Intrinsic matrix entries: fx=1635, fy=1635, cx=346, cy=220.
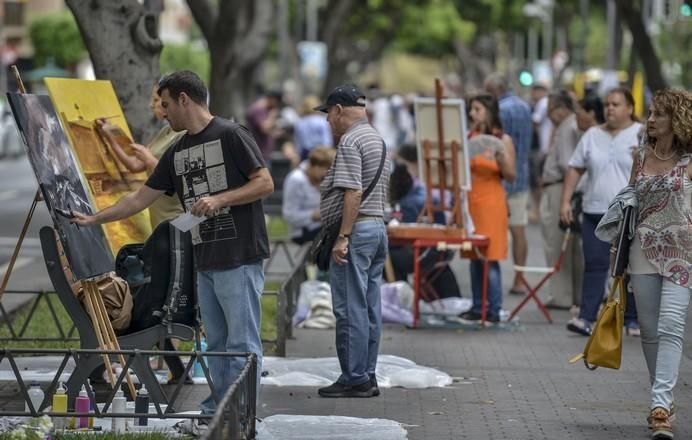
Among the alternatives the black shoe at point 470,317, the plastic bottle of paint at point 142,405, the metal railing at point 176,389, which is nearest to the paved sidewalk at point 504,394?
the black shoe at point 470,317

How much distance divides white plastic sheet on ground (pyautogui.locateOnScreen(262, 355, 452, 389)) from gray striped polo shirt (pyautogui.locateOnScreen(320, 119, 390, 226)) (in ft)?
3.51

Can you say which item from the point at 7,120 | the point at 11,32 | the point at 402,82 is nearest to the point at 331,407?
the point at 7,120

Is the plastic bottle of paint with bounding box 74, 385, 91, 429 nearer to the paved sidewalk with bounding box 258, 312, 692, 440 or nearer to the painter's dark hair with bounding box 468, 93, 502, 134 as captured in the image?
the paved sidewalk with bounding box 258, 312, 692, 440

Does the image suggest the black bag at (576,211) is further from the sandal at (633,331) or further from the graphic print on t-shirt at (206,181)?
the graphic print on t-shirt at (206,181)

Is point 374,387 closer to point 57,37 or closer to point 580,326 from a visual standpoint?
point 580,326

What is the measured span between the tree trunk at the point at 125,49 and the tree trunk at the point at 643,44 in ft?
48.2

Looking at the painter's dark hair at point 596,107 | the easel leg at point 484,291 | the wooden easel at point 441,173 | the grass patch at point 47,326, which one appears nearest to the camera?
the grass patch at point 47,326

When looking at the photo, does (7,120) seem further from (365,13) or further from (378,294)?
(378,294)

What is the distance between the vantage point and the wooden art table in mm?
12898

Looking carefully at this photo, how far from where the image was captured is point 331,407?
9.37 m

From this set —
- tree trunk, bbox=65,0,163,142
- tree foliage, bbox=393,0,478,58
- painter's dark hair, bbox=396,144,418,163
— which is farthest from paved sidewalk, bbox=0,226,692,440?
tree foliage, bbox=393,0,478,58

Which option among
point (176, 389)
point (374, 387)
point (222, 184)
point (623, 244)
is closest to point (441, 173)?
point (374, 387)

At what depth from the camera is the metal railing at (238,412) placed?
6020 mm

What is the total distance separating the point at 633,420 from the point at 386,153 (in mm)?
2154
